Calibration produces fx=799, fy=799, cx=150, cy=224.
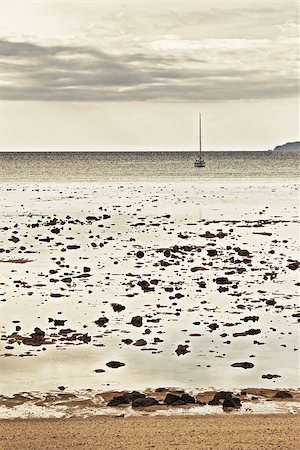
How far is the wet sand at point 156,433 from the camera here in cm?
1196

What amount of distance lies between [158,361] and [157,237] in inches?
922

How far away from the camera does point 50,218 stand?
53.2 m

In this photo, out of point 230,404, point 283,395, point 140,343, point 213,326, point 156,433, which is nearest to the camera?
point 156,433

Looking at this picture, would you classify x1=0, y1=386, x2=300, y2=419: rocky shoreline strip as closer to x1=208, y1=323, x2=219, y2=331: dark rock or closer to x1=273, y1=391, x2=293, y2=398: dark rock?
x1=273, y1=391, x2=293, y2=398: dark rock

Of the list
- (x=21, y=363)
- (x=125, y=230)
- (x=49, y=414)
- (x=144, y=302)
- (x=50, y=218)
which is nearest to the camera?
(x=49, y=414)

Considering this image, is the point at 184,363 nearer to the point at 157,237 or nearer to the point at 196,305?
the point at 196,305

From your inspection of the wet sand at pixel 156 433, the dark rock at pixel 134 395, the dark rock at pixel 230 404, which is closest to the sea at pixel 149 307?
the dark rock at pixel 134 395

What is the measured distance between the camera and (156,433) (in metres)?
12.4

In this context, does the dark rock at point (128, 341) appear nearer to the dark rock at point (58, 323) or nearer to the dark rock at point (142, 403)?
the dark rock at point (58, 323)

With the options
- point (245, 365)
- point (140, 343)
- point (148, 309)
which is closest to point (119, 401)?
point (245, 365)

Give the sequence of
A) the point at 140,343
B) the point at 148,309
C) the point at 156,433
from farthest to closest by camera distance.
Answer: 1. the point at 148,309
2. the point at 140,343
3. the point at 156,433

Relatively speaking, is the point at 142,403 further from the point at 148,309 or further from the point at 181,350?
the point at 148,309

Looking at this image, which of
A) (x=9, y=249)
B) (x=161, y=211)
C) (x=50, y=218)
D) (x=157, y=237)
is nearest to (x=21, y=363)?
(x=9, y=249)

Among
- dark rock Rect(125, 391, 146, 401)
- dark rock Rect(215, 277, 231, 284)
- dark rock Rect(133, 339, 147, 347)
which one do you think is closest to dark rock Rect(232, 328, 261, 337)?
dark rock Rect(133, 339, 147, 347)
